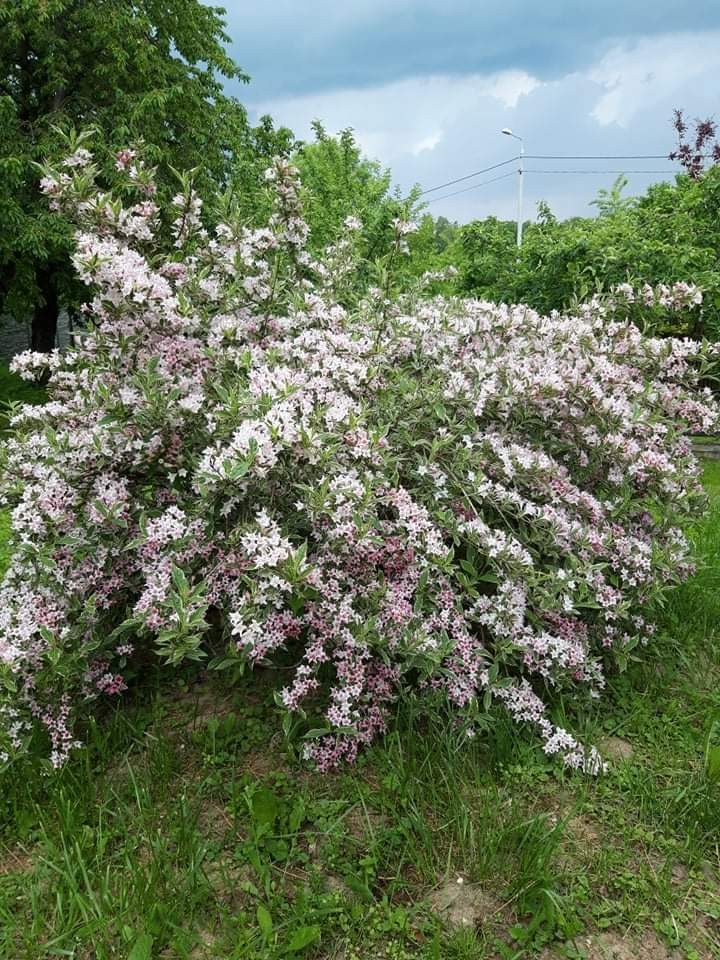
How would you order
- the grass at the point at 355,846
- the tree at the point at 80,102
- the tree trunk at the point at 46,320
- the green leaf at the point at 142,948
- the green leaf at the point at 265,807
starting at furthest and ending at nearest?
the tree trunk at the point at 46,320, the tree at the point at 80,102, the green leaf at the point at 265,807, the grass at the point at 355,846, the green leaf at the point at 142,948

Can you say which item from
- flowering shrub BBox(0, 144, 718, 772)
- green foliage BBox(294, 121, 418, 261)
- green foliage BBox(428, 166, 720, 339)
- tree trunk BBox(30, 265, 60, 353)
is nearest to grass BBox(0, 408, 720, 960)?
flowering shrub BBox(0, 144, 718, 772)

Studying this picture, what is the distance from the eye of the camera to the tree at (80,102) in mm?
13297

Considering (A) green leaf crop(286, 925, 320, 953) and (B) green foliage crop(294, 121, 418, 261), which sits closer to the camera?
(A) green leaf crop(286, 925, 320, 953)

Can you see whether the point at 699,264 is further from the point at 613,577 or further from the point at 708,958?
the point at 708,958

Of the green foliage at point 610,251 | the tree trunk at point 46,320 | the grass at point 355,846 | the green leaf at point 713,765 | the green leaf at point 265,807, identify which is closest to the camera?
the grass at point 355,846

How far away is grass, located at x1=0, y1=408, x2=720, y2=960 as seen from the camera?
2146 mm

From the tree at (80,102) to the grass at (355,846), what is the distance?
11948 mm

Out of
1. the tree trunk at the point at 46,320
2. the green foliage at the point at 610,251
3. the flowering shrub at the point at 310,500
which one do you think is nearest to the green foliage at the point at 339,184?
the green foliage at the point at 610,251

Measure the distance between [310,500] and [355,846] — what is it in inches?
45.5

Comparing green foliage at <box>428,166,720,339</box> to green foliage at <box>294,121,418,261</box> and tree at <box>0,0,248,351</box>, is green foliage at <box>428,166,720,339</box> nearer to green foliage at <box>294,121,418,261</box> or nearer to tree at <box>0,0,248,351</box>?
green foliage at <box>294,121,418,261</box>

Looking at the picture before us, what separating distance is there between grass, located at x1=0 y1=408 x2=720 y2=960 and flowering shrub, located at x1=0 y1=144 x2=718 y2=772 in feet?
0.54

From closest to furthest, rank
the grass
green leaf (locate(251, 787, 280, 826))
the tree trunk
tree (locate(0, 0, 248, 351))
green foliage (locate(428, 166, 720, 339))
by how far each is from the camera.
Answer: the grass, green leaf (locate(251, 787, 280, 826)), green foliage (locate(428, 166, 720, 339)), tree (locate(0, 0, 248, 351)), the tree trunk

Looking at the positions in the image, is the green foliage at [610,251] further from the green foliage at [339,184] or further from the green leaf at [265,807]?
the green leaf at [265,807]

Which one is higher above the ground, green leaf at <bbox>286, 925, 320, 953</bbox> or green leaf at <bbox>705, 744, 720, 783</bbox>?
green leaf at <bbox>705, 744, 720, 783</bbox>
